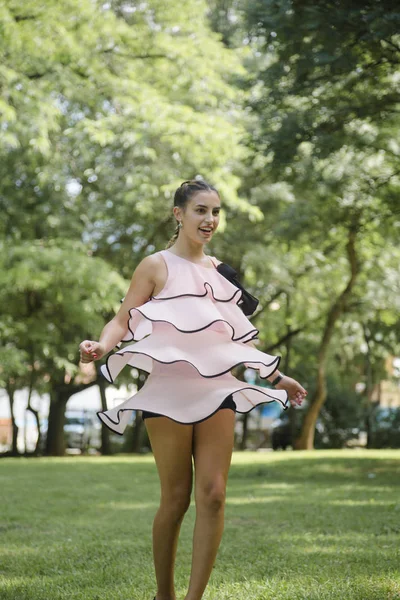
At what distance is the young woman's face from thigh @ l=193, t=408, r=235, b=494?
3.04ft

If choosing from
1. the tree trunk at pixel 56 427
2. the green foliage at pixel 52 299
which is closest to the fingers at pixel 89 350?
the green foliage at pixel 52 299

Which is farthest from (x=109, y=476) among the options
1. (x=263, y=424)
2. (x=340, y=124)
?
(x=263, y=424)

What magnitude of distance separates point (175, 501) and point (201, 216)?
1.41m

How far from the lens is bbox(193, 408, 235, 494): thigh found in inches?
160

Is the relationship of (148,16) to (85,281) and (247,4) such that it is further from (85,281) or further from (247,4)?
(247,4)

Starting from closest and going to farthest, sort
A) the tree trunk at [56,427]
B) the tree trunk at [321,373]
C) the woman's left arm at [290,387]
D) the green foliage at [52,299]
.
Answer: the woman's left arm at [290,387] → the green foliage at [52,299] → the tree trunk at [321,373] → the tree trunk at [56,427]

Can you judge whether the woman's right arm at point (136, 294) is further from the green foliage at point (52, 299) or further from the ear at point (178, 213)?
the green foliage at point (52, 299)

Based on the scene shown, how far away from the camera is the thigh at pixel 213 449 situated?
4.07 metres

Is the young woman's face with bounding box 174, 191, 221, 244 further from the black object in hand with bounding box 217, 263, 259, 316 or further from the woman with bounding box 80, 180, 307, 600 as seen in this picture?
the black object in hand with bounding box 217, 263, 259, 316

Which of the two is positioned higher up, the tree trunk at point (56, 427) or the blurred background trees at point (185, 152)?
the blurred background trees at point (185, 152)

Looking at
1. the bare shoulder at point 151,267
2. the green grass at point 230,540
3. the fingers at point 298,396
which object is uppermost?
the bare shoulder at point 151,267

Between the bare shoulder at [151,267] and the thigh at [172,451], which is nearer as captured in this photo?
the thigh at [172,451]

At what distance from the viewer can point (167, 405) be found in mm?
4141

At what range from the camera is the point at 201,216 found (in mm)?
4527
